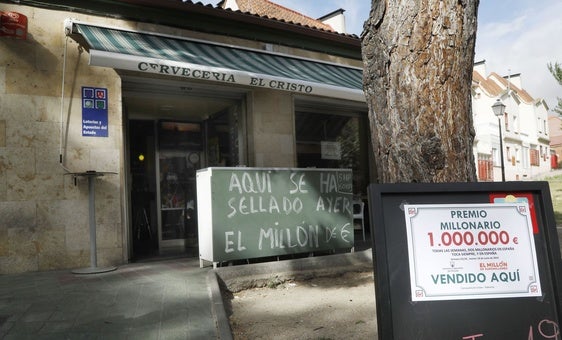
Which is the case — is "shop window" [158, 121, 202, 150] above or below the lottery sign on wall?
above

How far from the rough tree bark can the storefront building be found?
14.1 feet

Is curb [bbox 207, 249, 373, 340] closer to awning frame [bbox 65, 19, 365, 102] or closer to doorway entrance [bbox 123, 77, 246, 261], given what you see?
awning frame [bbox 65, 19, 365, 102]

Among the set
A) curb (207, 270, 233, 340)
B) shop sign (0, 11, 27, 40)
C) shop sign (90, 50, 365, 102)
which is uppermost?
shop sign (0, 11, 27, 40)

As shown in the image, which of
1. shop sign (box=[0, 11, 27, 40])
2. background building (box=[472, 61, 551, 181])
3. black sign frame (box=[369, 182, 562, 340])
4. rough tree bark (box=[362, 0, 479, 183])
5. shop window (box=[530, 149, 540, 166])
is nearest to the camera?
black sign frame (box=[369, 182, 562, 340])

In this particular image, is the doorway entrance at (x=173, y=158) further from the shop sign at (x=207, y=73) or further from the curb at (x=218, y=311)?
the curb at (x=218, y=311)

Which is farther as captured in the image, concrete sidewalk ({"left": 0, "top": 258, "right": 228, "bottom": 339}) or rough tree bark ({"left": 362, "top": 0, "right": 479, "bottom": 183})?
concrete sidewalk ({"left": 0, "top": 258, "right": 228, "bottom": 339})

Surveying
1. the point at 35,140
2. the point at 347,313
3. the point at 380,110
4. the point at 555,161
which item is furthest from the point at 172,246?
the point at 555,161

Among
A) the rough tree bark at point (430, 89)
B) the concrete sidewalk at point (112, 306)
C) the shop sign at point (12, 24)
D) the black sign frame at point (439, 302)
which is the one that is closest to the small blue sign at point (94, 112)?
the shop sign at point (12, 24)

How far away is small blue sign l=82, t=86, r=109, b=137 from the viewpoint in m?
6.89

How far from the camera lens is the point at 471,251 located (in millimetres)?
2105

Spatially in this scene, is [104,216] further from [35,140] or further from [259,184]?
[259,184]

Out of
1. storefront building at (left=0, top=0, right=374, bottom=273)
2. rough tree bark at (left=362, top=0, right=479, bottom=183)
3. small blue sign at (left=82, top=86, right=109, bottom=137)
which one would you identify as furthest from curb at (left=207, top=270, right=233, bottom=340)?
small blue sign at (left=82, top=86, right=109, bottom=137)

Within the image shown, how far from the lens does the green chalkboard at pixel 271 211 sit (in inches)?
239

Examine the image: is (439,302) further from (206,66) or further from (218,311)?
(206,66)
